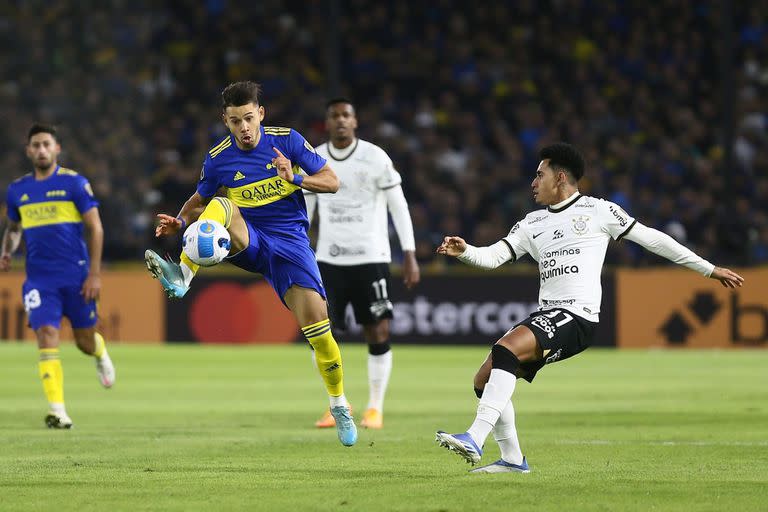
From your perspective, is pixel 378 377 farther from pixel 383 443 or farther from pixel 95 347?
pixel 95 347

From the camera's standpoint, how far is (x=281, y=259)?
9.20 metres

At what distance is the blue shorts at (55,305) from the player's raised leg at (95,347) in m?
0.12

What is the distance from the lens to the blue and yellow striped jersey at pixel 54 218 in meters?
12.0

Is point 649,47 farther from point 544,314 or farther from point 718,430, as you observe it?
point 544,314

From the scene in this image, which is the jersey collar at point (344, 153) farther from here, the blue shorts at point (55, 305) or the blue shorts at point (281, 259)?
the blue shorts at point (281, 259)

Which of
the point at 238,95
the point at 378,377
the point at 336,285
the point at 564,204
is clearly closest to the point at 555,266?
the point at 564,204

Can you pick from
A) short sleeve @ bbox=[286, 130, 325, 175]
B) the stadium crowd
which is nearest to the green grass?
short sleeve @ bbox=[286, 130, 325, 175]

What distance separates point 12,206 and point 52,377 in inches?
65.9

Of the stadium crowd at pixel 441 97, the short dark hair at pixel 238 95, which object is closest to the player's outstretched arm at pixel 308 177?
the short dark hair at pixel 238 95

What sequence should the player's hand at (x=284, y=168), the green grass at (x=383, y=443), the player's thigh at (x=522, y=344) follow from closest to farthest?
the green grass at (x=383, y=443)
the player's thigh at (x=522, y=344)
the player's hand at (x=284, y=168)

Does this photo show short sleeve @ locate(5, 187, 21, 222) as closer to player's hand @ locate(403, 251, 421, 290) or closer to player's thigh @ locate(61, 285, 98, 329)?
player's thigh @ locate(61, 285, 98, 329)

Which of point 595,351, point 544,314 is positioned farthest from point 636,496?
point 595,351

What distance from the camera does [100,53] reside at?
2608 centimetres

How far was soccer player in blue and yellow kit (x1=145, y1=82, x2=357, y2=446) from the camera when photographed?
906 centimetres
